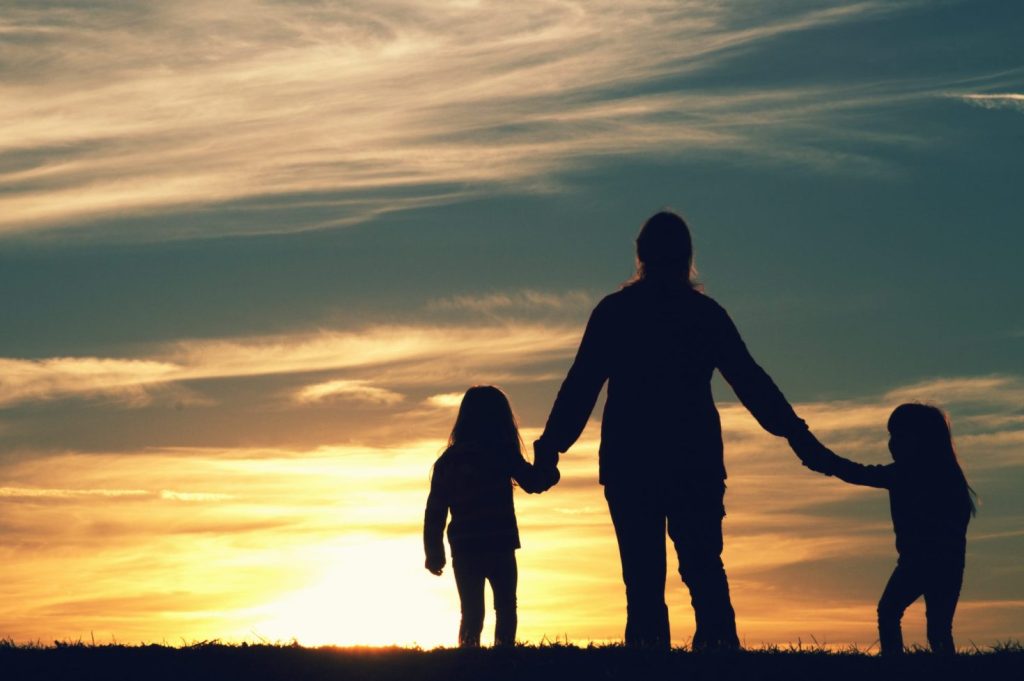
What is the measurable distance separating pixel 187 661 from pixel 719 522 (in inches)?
143

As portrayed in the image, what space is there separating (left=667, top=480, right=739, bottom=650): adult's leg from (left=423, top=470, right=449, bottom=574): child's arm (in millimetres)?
3008

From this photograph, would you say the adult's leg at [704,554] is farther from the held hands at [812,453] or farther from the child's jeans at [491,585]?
the child's jeans at [491,585]

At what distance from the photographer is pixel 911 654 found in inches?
403

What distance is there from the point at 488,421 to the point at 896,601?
12.5 feet

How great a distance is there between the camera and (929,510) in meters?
12.3

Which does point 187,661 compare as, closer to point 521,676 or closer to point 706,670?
point 521,676

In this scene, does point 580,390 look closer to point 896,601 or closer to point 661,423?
point 661,423

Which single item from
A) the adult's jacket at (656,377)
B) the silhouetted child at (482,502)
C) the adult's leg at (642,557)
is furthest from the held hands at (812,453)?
the silhouetted child at (482,502)

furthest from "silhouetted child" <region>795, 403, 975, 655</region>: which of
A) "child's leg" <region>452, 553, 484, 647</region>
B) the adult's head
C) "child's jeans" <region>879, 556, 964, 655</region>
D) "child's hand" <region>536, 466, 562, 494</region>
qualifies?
"child's leg" <region>452, 553, 484, 647</region>

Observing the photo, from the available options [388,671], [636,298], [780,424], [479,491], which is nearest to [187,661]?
[388,671]

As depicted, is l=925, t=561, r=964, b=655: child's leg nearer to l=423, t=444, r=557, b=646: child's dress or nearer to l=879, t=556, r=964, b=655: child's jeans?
l=879, t=556, r=964, b=655: child's jeans

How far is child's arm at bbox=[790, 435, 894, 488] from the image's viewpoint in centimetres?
1127

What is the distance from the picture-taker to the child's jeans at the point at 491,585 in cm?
1193

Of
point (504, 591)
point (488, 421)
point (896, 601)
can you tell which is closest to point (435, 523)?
point (504, 591)
